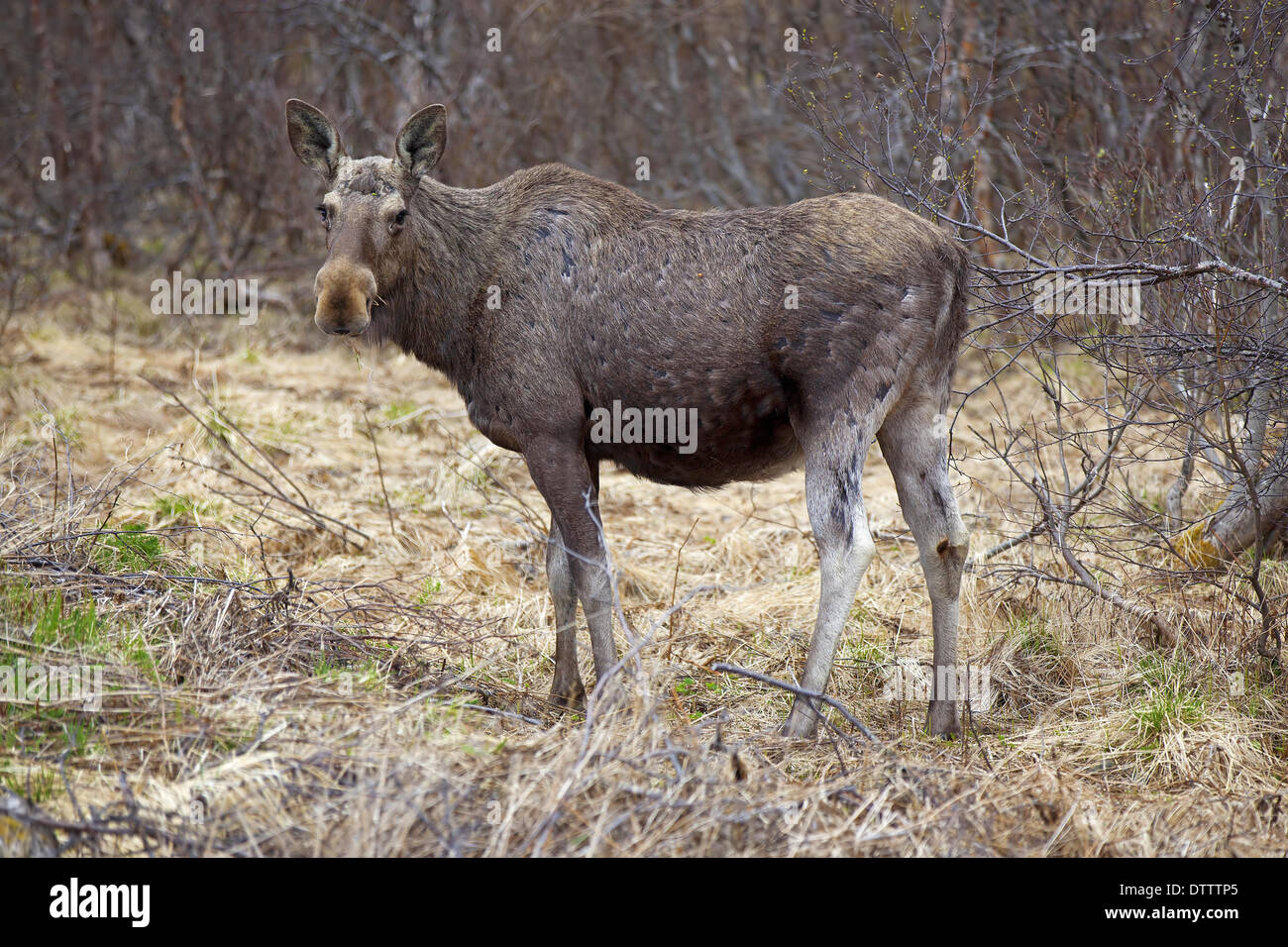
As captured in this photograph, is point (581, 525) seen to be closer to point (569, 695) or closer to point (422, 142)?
point (569, 695)

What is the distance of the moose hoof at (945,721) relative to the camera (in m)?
5.32

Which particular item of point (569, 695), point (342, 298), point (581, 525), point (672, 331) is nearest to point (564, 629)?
point (569, 695)

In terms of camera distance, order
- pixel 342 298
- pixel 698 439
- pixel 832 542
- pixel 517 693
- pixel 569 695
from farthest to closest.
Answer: pixel 569 695
pixel 517 693
pixel 698 439
pixel 832 542
pixel 342 298

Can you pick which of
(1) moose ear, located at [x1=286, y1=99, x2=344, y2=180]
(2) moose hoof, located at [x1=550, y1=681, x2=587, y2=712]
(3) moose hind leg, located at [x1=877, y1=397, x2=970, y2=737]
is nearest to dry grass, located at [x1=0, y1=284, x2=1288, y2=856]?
(2) moose hoof, located at [x1=550, y1=681, x2=587, y2=712]

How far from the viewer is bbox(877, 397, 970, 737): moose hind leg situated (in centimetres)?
542

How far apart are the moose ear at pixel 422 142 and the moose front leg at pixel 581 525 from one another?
1.52 m

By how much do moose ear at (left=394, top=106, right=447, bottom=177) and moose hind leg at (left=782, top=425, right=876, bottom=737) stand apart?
2.31 metres

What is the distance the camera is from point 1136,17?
410 inches

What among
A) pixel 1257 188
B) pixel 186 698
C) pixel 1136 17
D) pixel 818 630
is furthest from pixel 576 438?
pixel 1136 17

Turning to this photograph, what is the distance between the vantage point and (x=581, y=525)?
17.8 ft

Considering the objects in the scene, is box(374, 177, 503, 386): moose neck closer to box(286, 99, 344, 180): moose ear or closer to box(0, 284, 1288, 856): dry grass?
box(286, 99, 344, 180): moose ear

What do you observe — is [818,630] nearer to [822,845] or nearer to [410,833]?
[822,845]

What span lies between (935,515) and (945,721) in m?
0.96

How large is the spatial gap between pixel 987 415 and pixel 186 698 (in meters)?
8.08
